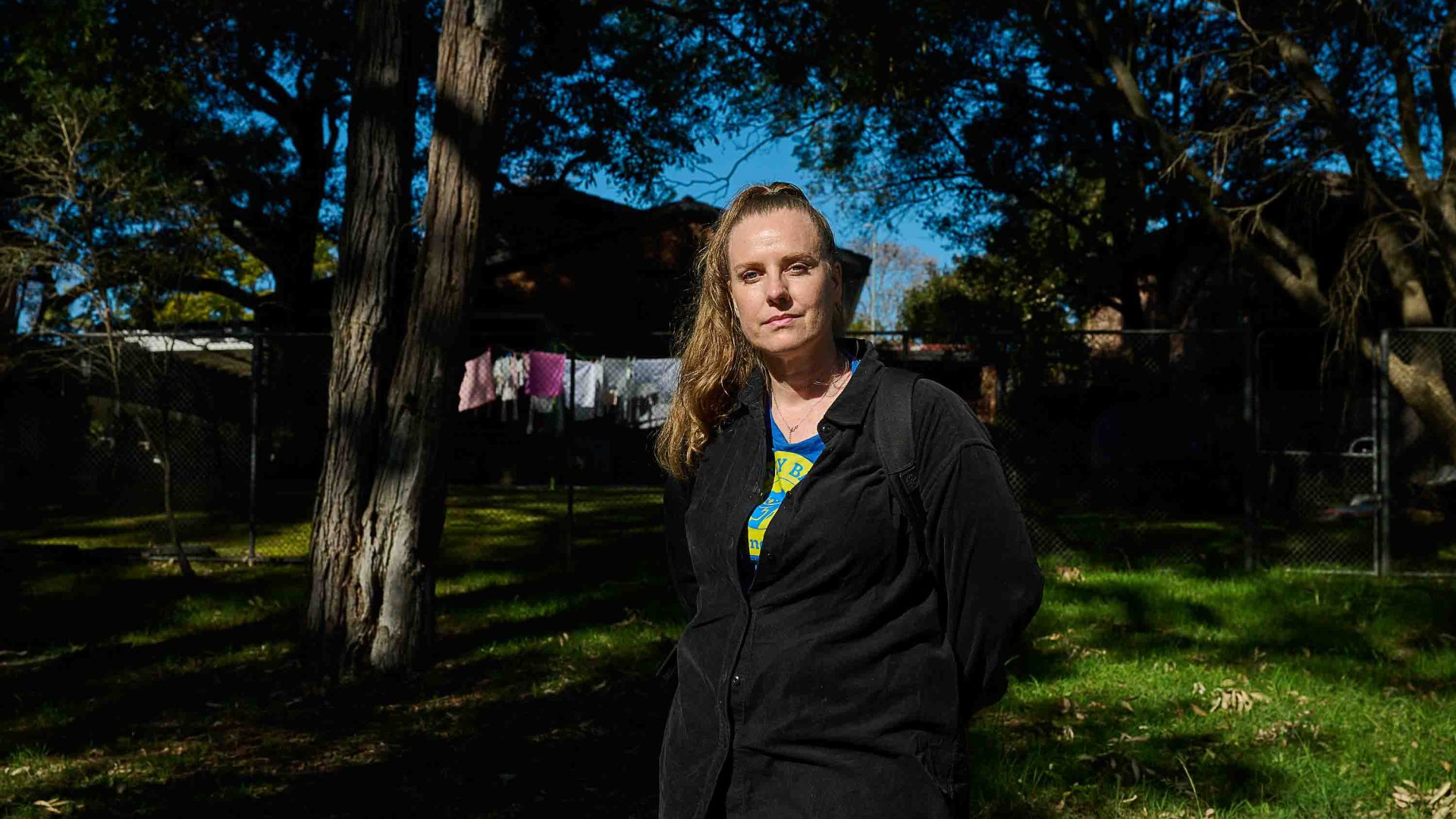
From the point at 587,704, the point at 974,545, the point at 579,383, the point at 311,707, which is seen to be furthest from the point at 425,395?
the point at 579,383

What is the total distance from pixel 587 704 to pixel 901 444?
531 cm

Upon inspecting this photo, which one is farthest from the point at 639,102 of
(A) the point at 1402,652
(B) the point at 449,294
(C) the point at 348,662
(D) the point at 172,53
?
(A) the point at 1402,652

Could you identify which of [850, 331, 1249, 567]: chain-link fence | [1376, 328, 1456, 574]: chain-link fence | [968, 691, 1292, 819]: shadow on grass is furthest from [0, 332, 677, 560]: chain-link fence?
[968, 691, 1292, 819]: shadow on grass

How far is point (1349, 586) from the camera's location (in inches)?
392

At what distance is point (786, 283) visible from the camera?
236 cm

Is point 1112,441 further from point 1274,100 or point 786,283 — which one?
point 786,283

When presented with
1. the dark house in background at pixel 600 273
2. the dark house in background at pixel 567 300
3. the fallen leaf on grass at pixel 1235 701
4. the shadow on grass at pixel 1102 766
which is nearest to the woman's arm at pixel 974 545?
the shadow on grass at pixel 1102 766

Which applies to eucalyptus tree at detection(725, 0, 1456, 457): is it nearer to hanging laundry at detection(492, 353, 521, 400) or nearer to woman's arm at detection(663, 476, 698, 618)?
hanging laundry at detection(492, 353, 521, 400)

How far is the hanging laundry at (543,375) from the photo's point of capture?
13297 millimetres

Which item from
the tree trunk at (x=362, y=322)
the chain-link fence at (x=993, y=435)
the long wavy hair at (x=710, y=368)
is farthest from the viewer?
the chain-link fence at (x=993, y=435)

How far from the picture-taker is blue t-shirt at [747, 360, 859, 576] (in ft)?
7.57

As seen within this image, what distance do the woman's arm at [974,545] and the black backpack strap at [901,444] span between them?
18 millimetres

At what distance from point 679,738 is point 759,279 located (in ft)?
3.02

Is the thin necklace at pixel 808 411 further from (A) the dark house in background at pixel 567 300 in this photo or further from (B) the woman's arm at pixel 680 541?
(A) the dark house in background at pixel 567 300
